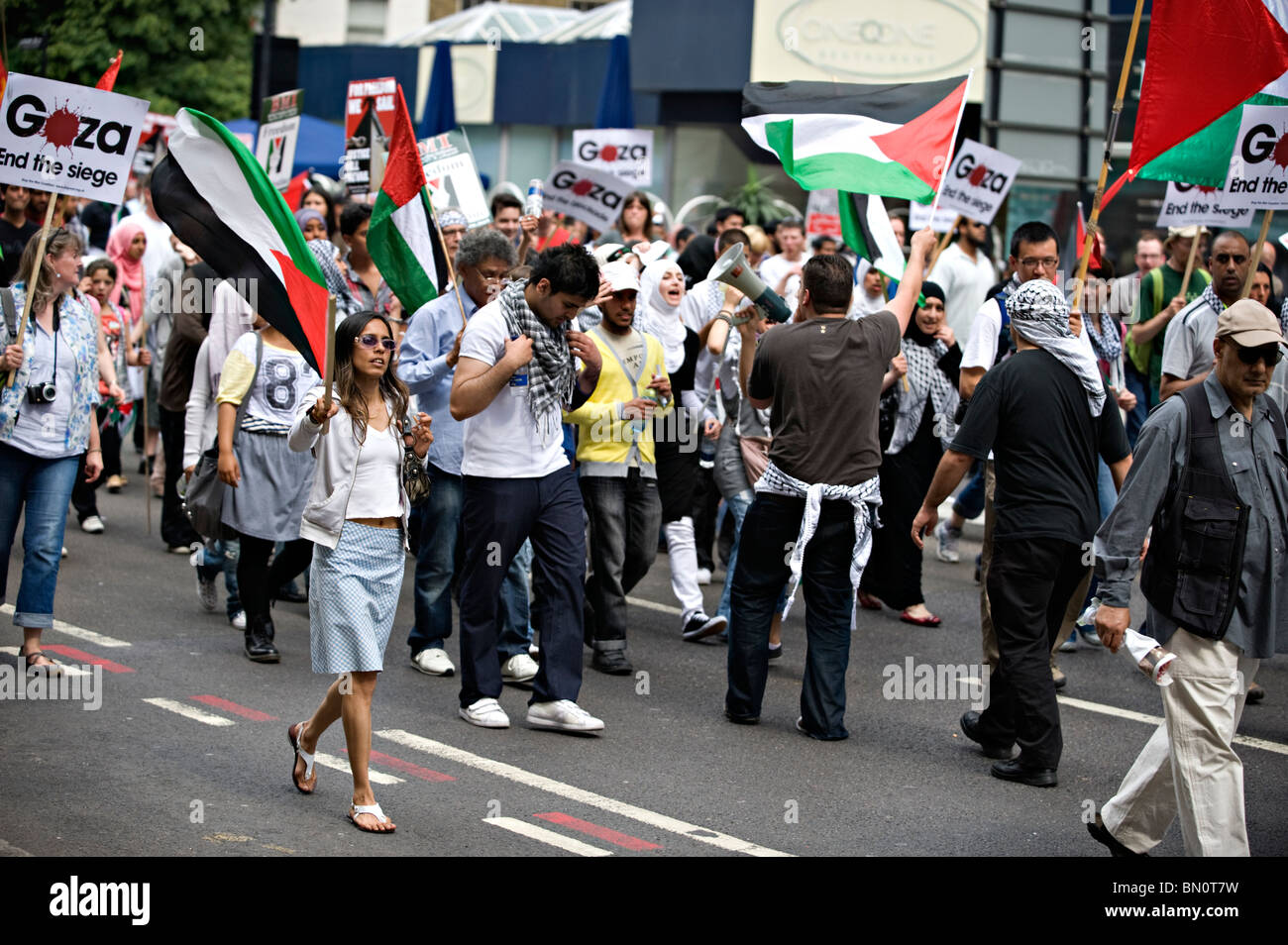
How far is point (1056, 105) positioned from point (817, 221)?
33.7 ft

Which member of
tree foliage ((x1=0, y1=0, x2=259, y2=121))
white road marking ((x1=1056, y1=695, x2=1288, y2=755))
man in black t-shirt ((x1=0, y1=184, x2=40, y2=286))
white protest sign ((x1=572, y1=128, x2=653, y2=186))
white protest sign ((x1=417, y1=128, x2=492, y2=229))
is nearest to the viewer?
white road marking ((x1=1056, y1=695, x2=1288, y2=755))

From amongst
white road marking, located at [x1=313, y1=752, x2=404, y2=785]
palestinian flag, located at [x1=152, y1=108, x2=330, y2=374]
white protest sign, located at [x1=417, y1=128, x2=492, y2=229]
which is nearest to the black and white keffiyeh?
palestinian flag, located at [x1=152, y1=108, x2=330, y2=374]

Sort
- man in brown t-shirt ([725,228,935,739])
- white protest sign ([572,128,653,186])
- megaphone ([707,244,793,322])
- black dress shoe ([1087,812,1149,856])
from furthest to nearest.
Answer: white protest sign ([572,128,653,186]), megaphone ([707,244,793,322]), man in brown t-shirt ([725,228,935,739]), black dress shoe ([1087,812,1149,856])

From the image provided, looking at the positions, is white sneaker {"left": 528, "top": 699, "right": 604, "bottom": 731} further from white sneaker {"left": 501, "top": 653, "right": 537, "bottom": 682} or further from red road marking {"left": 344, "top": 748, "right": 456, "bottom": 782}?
white sneaker {"left": 501, "top": 653, "right": 537, "bottom": 682}

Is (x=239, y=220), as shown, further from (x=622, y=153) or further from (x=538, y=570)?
(x=622, y=153)

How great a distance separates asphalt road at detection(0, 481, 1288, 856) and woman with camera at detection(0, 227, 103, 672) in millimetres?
560

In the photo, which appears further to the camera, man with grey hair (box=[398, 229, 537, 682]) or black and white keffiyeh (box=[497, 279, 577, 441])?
man with grey hair (box=[398, 229, 537, 682])

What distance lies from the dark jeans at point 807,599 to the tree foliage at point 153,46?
462 inches

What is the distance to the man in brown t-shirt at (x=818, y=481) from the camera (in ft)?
24.2

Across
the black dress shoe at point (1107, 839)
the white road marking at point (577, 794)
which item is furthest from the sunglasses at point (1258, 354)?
the white road marking at point (577, 794)

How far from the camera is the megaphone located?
25.5 feet

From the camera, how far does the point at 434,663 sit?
325 inches

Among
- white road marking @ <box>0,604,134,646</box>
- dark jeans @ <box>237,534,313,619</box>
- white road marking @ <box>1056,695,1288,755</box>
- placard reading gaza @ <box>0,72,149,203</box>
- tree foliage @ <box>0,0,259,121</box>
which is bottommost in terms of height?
white road marking @ <box>0,604,134,646</box>

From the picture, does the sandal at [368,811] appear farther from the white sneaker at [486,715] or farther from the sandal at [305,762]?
the white sneaker at [486,715]
